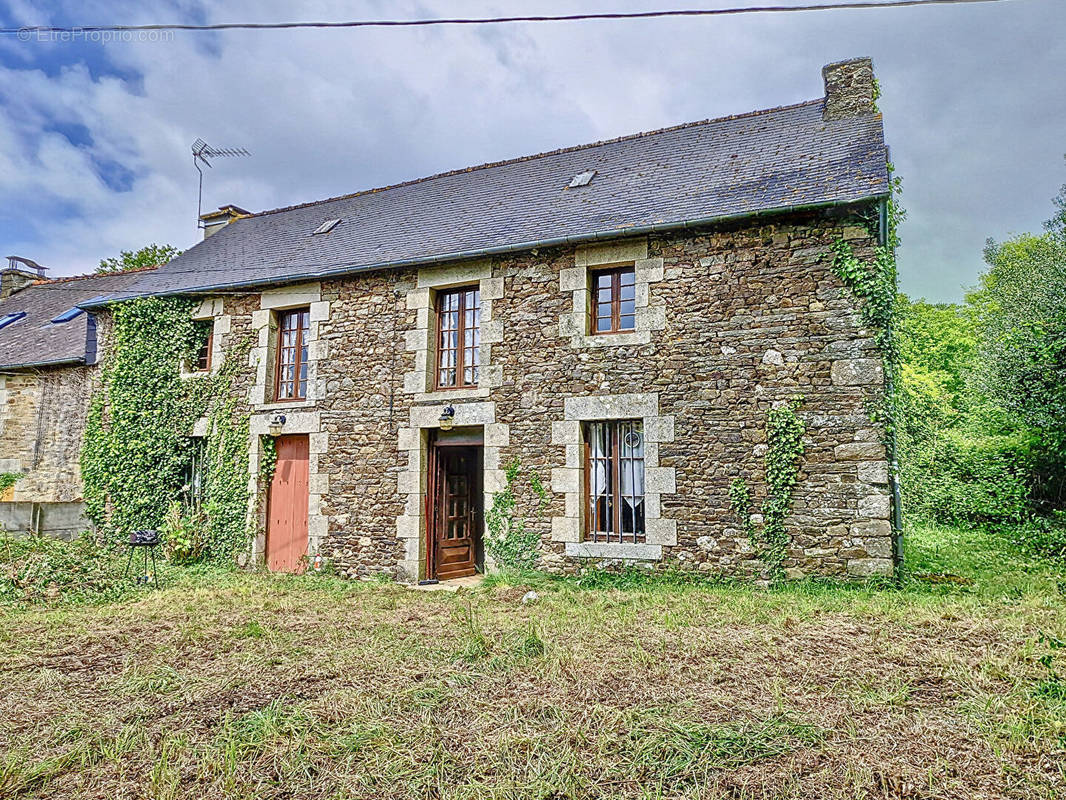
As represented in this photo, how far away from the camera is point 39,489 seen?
39.4ft

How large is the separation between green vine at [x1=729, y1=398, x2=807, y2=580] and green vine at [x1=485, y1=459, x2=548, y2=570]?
94.3 inches

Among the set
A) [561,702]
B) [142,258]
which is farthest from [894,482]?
[142,258]

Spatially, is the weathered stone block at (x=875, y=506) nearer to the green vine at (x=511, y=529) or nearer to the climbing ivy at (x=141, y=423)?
the green vine at (x=511, y=529)

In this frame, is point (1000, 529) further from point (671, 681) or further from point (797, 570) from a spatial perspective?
point (671, 681)

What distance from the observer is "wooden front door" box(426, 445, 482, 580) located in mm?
9203

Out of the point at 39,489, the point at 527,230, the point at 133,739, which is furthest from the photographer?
the point at 39,489

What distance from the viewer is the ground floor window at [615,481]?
26.1ft

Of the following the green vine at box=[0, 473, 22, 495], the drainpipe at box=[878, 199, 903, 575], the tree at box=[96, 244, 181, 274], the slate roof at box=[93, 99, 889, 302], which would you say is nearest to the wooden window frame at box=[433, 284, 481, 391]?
the slate roof at box=[93, 99, 889, 302]

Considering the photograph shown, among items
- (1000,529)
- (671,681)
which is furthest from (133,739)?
(1000,529)

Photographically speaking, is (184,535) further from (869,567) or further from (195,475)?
(869,567)

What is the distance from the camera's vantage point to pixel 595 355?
8.16 meters

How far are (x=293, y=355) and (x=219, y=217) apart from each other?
5867 millimetres

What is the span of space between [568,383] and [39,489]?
9923 millimetres

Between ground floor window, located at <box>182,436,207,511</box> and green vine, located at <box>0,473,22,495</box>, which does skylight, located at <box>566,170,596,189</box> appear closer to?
ground floor window, located at <box>182,436,207,511</box>
